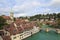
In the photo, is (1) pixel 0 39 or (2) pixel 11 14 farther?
(2) pixel 11 14

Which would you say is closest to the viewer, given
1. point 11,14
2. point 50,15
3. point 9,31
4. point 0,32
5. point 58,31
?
point 0,32

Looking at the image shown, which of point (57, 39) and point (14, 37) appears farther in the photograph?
point (57, 39)

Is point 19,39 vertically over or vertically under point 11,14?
under

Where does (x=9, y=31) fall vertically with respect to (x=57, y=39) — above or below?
above

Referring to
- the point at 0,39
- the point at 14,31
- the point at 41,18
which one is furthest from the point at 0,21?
the point at 41,18

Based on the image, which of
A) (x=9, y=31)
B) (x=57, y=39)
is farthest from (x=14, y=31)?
(x=57, y=39)

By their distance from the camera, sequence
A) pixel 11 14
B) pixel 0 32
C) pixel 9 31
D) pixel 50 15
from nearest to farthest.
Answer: pixel 0 32
pixel 9 31
pixel 11 14
pixel 50 15

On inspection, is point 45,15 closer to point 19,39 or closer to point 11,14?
point 11,14

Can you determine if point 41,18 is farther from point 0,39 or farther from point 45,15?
point 0,39

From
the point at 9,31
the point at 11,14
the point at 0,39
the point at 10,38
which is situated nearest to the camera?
the point at 0,39
